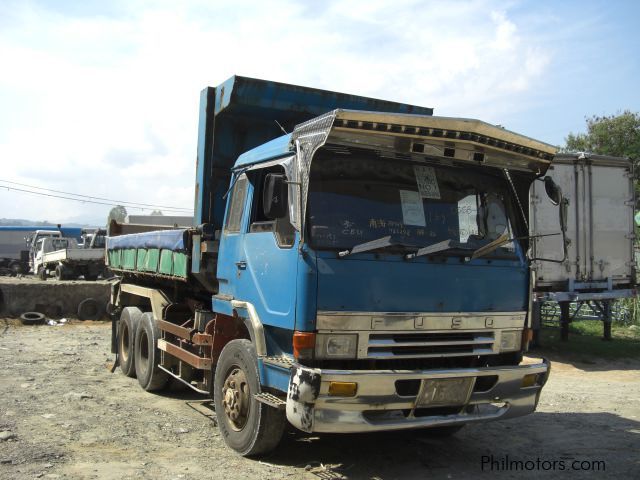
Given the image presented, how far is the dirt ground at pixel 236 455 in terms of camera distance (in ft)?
16.4

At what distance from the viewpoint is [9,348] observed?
11320 mm

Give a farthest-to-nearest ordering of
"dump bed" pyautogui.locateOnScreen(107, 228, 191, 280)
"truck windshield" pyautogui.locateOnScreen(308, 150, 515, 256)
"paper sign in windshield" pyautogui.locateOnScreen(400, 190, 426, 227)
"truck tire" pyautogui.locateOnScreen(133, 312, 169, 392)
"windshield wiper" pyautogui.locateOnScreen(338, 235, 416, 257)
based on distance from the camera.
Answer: "truck tire" pyautogui.locateOnScreen(133, 312, 169, 392) → "dump bed" pyautogui.locateOnScreen(107, 228, 191, 280) → "paper sign in windshield" pyautogui.locateOnScreen(400, 190, 426, 227) → "truck windshield" pyautogui.locateOnScreen(308, 150, 515, 256) → "windshield wiper" pyautogui.locateOnScreen(338, 235, 416, 257)

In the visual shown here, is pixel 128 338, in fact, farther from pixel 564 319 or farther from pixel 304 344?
pixel 564 319

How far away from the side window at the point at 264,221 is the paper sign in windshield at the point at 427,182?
1101mm

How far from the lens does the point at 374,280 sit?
4.50 metres

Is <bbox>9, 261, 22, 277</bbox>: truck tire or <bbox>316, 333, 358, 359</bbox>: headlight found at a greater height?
<bbox>9, 261, 22, 277</bbox>: truck tire

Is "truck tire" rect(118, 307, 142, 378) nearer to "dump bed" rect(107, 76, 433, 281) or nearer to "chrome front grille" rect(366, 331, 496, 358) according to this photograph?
"dump bed" rect(107, 76, 433, 281)

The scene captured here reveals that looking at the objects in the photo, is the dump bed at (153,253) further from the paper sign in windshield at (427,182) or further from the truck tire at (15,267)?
the truck tire at (15,267)

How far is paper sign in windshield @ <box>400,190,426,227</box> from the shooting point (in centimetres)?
486

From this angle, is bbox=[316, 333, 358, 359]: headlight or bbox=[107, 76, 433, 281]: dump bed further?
bbox=[107, 76, 433, 281]: dump bed

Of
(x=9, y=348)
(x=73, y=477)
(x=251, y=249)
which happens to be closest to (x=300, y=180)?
(x=251, y=249)

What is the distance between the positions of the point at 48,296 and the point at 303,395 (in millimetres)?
14218

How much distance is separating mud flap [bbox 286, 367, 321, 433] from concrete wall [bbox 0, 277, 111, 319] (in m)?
13.7

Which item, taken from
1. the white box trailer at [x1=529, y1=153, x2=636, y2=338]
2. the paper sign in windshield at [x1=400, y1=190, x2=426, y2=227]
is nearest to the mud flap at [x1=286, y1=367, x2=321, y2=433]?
the paper sign in windshield at [x1=400, y1=190, x2=426, y2=227]
